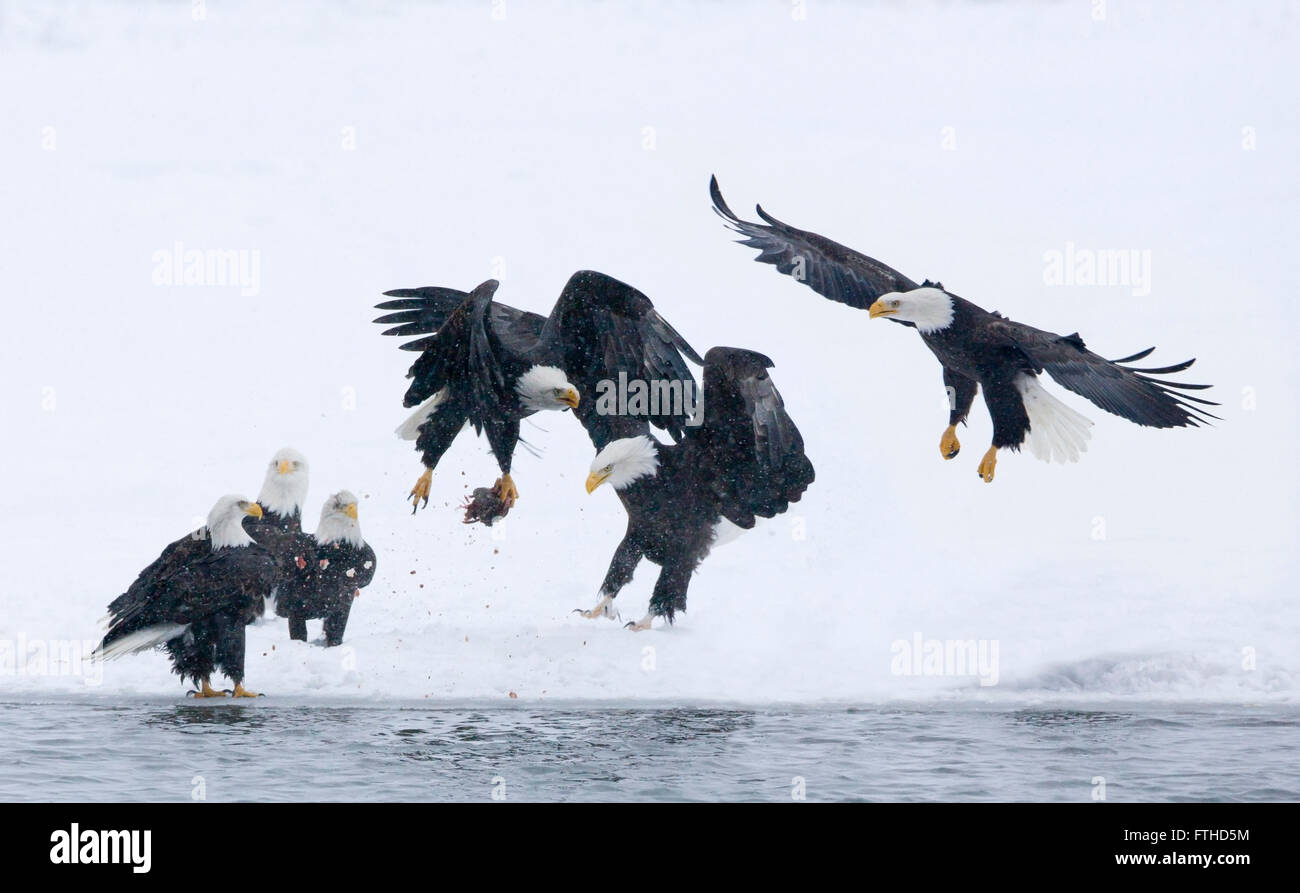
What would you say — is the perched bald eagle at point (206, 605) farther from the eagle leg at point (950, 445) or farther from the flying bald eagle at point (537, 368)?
the eagle leg at point (950, 445)

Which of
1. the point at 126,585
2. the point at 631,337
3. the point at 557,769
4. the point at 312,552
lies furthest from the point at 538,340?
the point at 126,585

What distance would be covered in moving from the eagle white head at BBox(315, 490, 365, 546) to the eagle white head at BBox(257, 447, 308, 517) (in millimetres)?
265

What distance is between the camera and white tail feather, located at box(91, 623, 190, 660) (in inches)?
258

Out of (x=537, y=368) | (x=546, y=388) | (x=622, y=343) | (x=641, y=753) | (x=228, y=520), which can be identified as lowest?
(x=641, y=753)

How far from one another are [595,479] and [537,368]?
649mm

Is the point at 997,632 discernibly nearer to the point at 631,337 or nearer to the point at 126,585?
the point at 631,337

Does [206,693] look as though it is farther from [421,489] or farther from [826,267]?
[826,267]

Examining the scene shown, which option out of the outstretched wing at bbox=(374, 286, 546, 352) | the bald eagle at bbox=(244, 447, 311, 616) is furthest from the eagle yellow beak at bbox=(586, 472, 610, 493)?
the bald eagle at bbox=(244, 447, 311, 616)

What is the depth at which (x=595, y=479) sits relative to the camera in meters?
7.25

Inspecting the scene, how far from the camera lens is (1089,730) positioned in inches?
241

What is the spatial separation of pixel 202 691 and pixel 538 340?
2416 mm

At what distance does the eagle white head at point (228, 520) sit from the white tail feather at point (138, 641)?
1.44 ft

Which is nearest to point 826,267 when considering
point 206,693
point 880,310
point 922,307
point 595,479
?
point 880,310

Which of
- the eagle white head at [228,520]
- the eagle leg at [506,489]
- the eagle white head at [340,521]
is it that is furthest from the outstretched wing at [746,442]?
the eagle white head at [228,520]
